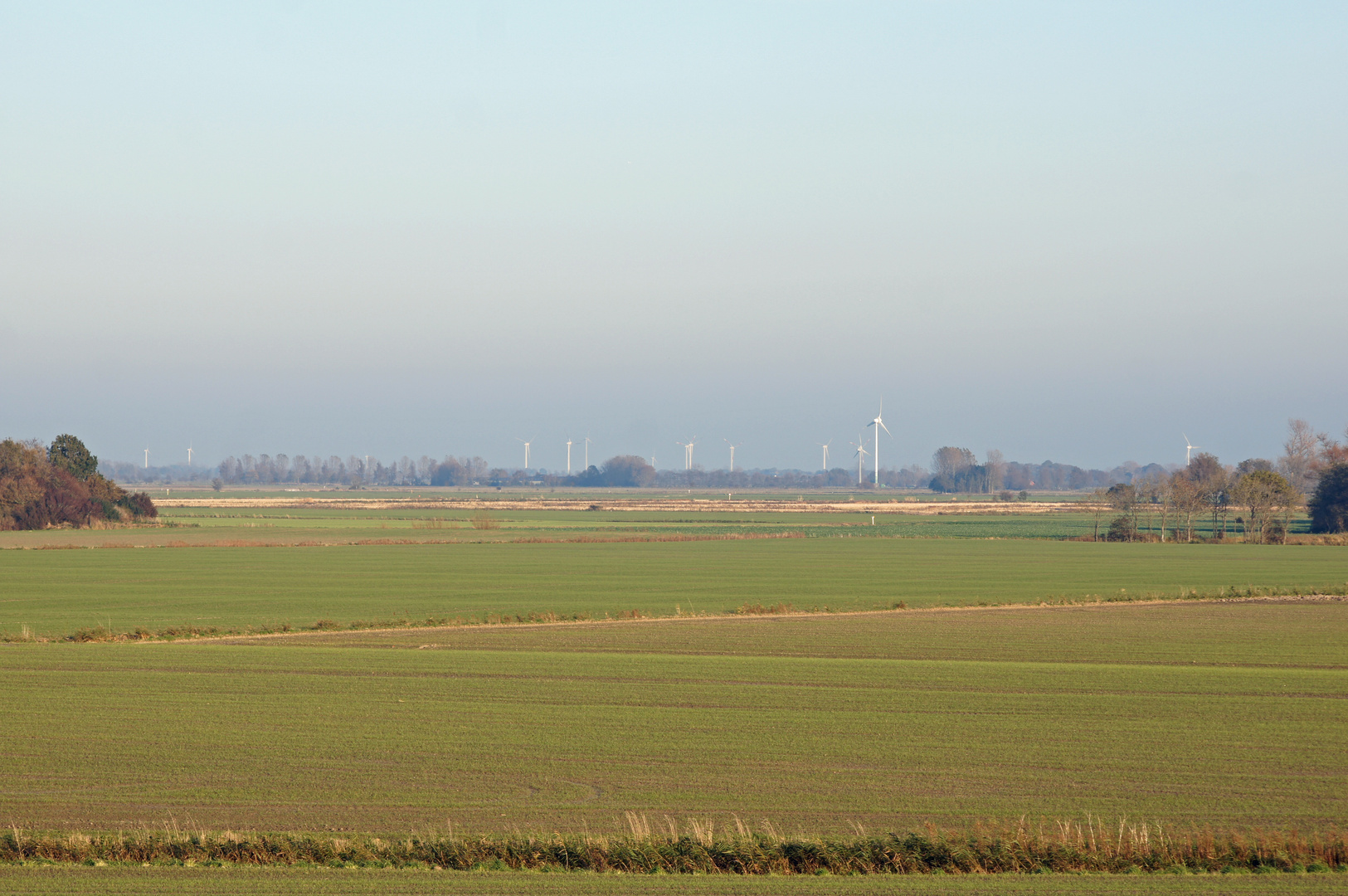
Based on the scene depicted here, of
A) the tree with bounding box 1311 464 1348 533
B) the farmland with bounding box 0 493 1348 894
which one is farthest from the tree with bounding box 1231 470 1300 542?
the farmland with bounding box 0 493 1348 894

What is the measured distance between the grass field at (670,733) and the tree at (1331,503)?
84.3m

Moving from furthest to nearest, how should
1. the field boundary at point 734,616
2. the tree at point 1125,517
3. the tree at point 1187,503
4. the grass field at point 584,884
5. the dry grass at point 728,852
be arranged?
1. the tree at point 1187,503
2. the tree at point 1125,517
3. the field boundary at point 734,616
4. the dry grass at point 728,852
5. the grass field at point 584,884

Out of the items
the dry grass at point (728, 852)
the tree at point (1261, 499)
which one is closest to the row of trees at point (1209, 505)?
the tree at point (1261, 499)

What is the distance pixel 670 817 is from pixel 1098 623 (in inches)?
1028

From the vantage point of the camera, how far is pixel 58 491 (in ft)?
355

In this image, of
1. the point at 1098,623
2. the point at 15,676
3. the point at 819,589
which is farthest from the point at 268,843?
the point at 819,589

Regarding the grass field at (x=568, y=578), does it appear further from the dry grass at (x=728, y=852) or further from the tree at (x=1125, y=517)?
the dry grass at (x=728, y=852)

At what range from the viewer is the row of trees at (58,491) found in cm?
10388

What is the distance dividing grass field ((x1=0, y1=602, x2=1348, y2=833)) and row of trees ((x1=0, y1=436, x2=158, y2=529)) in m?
84.4

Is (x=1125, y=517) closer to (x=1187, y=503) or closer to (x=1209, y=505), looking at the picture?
(x=1187, y=503)

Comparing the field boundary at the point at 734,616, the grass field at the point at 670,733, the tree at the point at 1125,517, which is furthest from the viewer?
the tree at the point at 1125,517

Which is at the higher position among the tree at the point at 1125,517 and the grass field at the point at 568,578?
the tree at the point at 1125,517

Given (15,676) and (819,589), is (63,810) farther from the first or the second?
(819,589)

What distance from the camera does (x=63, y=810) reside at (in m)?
14.3
